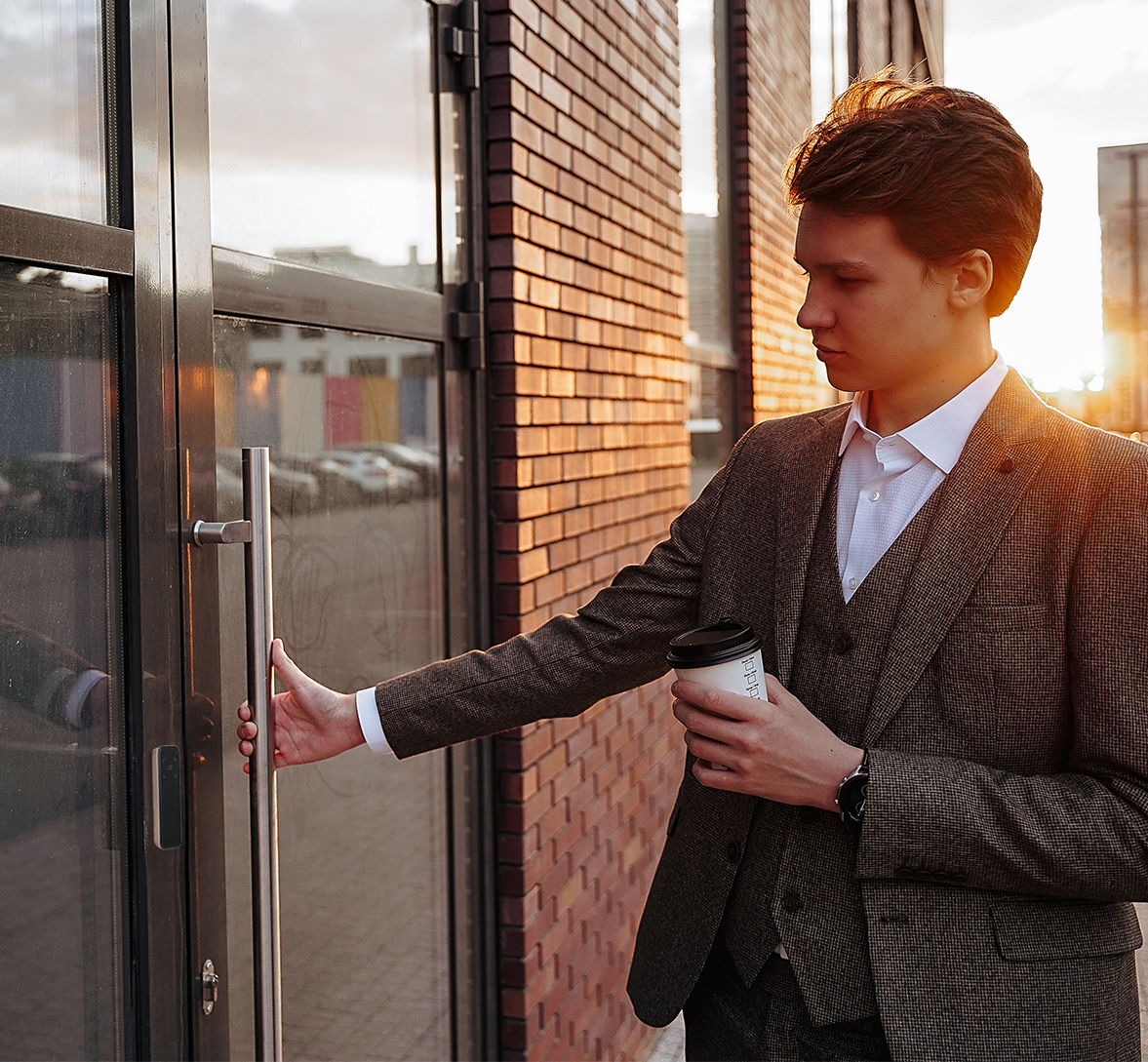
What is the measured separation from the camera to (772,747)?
175cm

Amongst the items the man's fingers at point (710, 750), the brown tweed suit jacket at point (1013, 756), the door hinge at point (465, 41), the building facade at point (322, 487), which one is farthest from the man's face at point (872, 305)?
the door hinge at point (465, 41)

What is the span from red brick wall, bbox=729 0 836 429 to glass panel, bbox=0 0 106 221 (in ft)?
15.7

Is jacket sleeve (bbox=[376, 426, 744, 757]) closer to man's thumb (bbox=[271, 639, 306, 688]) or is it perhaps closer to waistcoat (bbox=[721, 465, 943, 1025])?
man's thumb (bbox=[271, 639, 306, 688])

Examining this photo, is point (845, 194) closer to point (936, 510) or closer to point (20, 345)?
point (936, 510)

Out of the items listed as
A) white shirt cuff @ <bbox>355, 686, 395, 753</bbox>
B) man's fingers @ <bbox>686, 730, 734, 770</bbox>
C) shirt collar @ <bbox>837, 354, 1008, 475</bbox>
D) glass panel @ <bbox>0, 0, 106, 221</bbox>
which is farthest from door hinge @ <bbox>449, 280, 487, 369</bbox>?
man's fingers @ <bbox>686, 730, 734, 770</bbox>

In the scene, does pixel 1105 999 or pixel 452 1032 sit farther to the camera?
pixel 452 1032

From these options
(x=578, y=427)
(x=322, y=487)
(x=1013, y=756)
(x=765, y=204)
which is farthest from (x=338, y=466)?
(x=765, y=204)

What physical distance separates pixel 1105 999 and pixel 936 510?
29.1 inches

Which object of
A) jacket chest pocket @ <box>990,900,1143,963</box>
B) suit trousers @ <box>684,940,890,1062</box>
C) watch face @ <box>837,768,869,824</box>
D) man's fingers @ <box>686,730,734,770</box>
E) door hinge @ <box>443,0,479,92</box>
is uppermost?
door hinge @ <box>443,0,479,92</box>

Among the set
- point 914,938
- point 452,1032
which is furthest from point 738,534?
point 452,1032

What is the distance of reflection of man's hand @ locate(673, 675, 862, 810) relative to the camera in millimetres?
1748

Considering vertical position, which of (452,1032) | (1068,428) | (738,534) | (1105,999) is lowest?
(452,1032)

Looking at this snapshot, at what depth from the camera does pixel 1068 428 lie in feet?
6.15

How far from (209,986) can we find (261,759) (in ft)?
1.59
